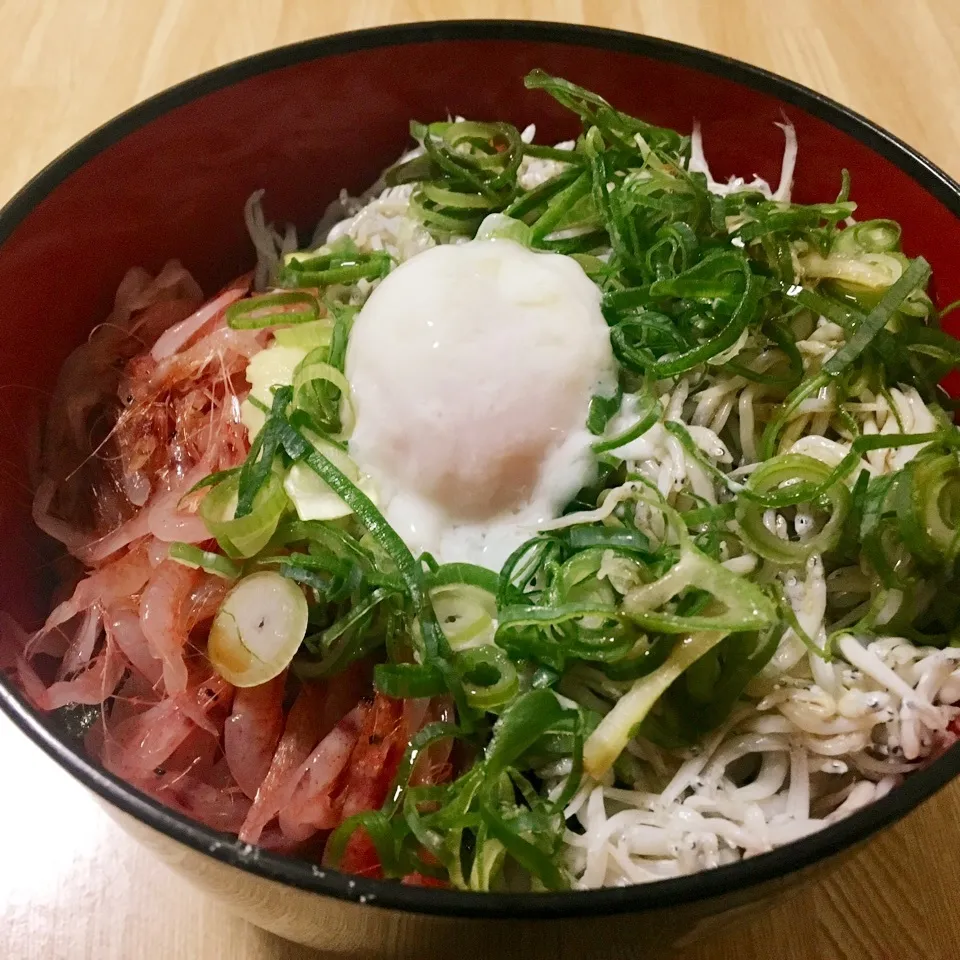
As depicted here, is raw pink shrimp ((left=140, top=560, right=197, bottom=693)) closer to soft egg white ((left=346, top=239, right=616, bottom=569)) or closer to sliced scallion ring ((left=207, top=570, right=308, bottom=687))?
sliced scallion ring ((left=207, top=570, right=308, bottom=687))

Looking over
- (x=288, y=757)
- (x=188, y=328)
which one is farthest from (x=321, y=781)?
(x=188, y=328)

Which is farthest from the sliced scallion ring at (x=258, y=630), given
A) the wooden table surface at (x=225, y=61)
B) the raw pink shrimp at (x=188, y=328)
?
the raw pink shrimp at (x=188, y=328)

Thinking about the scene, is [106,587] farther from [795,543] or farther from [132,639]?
[795,543]

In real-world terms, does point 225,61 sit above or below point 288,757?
above

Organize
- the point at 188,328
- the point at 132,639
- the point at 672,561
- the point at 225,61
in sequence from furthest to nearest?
the point at 225,61
the point at 188,328
the point at 132,639
the point at 672,561

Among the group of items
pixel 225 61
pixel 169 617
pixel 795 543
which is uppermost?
pixel 225 61

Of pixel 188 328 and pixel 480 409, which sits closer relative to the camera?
pixel 480 409

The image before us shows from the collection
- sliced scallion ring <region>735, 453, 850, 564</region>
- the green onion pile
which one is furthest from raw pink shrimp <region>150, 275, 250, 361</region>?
sliced scallion ring <region>735, 453, 850, 564</region>

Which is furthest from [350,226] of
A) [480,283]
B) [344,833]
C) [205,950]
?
[205,950]
